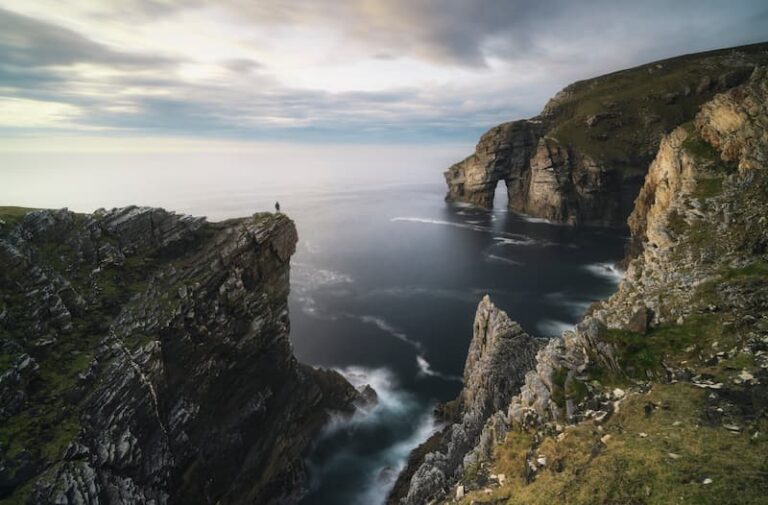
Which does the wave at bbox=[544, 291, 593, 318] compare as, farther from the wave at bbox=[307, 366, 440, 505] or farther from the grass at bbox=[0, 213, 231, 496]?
the grass at bbox=[0, 213, 231, 496]

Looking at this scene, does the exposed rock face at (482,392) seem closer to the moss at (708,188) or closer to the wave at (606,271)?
the moss at (708,188)

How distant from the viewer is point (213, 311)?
4319 centimetres

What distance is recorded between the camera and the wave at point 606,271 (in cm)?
10650

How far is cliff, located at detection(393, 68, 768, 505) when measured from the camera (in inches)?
714

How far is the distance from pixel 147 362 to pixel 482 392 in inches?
1223

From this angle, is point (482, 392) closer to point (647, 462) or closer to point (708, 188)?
point (647, 462)

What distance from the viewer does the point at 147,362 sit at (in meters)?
35.8

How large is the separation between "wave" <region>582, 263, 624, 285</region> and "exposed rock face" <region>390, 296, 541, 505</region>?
230 feet

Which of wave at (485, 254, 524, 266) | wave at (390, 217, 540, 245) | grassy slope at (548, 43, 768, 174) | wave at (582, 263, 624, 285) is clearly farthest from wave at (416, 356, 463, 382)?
grassy slope at (548, 43, 768, 174)

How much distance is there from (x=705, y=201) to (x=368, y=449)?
4728cm

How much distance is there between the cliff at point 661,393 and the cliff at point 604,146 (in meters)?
126

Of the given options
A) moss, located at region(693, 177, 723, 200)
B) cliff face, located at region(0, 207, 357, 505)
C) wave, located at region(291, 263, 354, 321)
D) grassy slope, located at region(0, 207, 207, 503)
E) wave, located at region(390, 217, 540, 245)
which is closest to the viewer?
grassy slope, located at region(0, 207, 207, 503)

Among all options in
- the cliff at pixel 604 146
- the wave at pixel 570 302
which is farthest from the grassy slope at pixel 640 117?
the wave at pixel 570 302

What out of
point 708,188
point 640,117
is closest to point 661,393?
point 708,188
